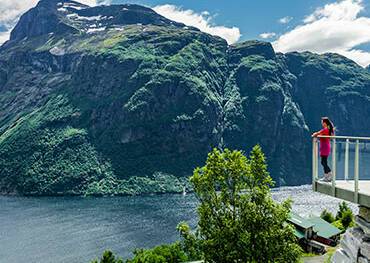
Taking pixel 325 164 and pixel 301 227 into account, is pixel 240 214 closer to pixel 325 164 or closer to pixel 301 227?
pixel 325 164

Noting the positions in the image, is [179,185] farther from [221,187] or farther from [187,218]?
[221,187]

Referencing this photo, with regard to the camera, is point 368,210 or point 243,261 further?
point 243,261

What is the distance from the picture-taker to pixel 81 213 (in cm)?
12050

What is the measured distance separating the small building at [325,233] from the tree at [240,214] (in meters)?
25.1

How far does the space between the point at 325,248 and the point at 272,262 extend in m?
22.6

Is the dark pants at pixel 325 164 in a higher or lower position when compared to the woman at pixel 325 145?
lower

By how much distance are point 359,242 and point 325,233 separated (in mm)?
37195

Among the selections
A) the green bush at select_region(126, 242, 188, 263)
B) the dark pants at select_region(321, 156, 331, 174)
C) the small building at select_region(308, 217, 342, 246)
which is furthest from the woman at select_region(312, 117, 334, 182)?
the green bush at select_region(126, 242, 188, 263)

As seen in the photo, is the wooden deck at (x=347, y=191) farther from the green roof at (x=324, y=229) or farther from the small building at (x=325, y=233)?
the green roof at (x=324, y=229)

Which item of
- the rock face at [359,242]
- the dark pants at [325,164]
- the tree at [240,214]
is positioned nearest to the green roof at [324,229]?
the tree at [240,214]

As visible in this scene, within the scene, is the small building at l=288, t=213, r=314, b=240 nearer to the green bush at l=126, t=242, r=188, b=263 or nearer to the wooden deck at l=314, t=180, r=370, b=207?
the green bush at l=126, t=242, r=188, b=263

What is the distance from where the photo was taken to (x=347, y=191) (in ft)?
30.1

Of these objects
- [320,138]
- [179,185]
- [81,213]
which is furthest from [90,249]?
[179,185]

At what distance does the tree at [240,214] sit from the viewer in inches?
669
